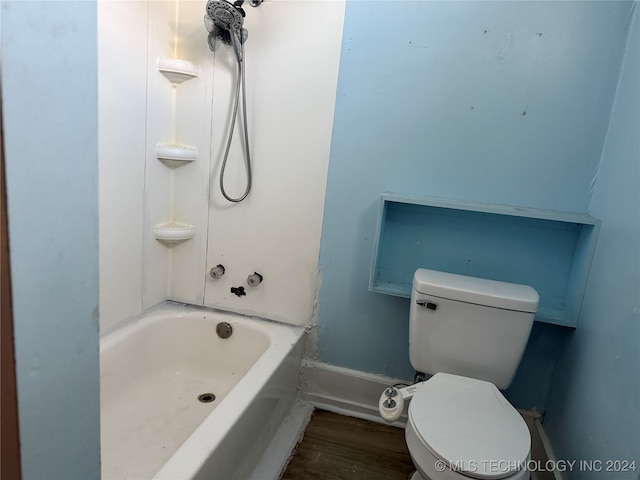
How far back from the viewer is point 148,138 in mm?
1881

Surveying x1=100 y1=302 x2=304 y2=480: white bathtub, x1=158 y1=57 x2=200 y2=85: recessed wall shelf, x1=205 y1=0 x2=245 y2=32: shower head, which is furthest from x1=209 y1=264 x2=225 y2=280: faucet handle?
x1=205 y1=0 x2=245 y2=32: shower head

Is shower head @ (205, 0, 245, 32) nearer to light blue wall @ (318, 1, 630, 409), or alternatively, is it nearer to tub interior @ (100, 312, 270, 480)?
light blue wall @ (318, 1, 630, 409)

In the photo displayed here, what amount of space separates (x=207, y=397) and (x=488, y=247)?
54.7 inches

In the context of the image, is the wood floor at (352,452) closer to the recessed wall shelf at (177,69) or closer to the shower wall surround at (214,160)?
the shower wall surround at (214,160)

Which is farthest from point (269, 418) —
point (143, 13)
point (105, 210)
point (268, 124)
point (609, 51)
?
point (609, 51)

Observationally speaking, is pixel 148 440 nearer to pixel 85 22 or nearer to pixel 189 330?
pixel 189 330

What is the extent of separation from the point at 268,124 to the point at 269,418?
1249 mm

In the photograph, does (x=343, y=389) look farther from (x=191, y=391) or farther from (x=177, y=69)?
(x=177, y=69)

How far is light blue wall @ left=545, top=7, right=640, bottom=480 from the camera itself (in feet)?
3.82

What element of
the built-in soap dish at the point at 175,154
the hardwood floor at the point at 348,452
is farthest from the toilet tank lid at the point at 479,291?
the built-in soap dish at the point at 175,154

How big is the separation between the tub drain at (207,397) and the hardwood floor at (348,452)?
443 millimetres

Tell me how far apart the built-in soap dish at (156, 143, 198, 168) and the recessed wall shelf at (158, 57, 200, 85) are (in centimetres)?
30

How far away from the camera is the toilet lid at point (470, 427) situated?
3.92 ft

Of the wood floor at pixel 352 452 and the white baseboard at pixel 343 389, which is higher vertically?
the white baseboard at pixel 343 389
